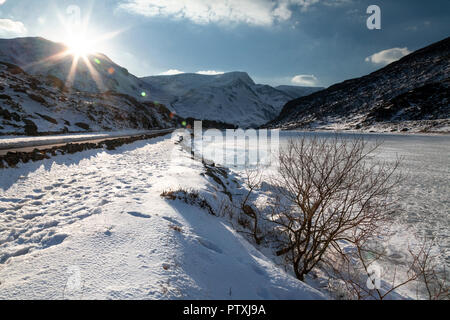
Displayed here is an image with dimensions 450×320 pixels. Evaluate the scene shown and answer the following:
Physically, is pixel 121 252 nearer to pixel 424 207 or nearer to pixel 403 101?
pixel 424 207

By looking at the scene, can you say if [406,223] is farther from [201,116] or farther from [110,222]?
[201,116]

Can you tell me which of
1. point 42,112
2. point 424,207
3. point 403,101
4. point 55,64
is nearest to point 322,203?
point 424,207

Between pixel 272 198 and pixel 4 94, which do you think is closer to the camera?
pixel 272 198

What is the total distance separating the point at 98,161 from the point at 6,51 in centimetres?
14533

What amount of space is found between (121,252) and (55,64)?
135 meters

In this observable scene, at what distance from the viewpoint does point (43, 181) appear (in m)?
6.54

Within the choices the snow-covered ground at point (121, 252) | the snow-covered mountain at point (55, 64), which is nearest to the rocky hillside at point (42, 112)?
the snow-covered ground at point (121, 252)

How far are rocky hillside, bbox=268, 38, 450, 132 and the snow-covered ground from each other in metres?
56.0

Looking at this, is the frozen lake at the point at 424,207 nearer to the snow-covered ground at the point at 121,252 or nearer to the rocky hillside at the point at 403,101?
the snow-covered ground at the point at 121,252

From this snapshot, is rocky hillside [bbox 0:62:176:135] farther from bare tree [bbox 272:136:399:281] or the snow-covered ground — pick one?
bare tree [bbox 272:136:399:281]

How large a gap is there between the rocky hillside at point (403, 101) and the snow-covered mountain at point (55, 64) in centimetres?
10525

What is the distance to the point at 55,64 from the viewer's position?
99062mm
